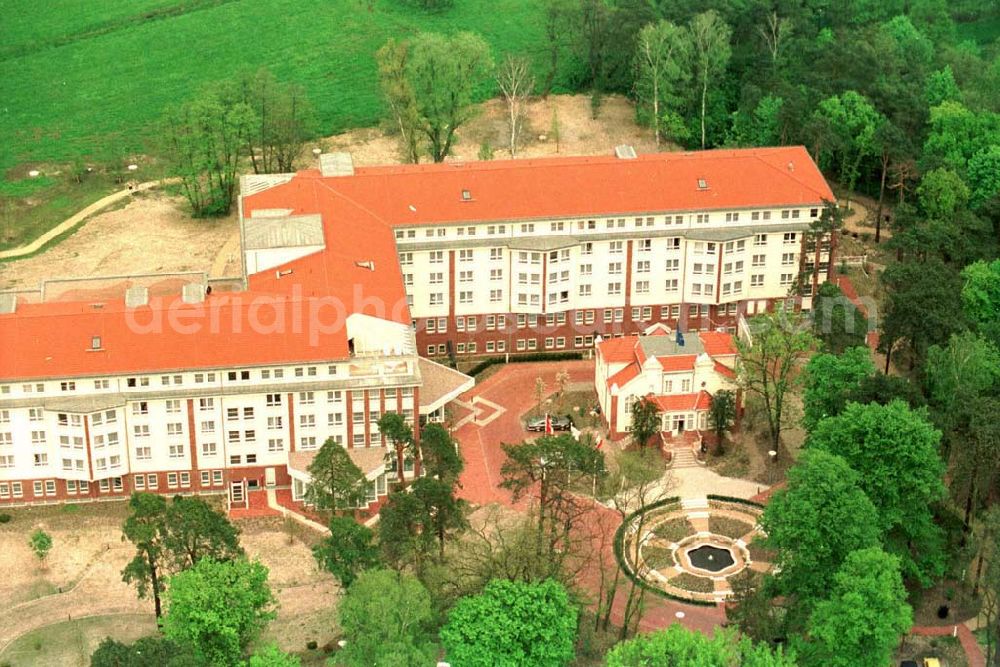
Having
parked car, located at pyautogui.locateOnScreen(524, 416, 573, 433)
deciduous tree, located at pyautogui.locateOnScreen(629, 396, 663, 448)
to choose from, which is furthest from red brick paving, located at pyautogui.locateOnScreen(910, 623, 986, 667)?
parked car, located at pyautogui.locateOnScreen(524, 416, 573, 433)

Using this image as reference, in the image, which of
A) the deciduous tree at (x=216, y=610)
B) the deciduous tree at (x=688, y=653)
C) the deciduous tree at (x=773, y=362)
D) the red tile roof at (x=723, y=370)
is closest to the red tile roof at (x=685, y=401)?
the red tile roof at (x=723, y=370)

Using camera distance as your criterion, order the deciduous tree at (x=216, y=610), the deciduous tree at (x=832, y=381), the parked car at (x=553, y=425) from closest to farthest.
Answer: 1. the deciduous tree at (x=216, y=610)
2. the deciduous tree at (x=832, y=381)
3. the parked car at (x=553, y=425)

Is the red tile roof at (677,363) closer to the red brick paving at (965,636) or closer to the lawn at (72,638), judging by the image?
the red brick paving at (965,636)

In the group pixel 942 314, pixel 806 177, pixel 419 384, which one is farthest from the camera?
pixel 806 177

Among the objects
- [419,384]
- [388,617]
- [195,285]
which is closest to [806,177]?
[419,384]

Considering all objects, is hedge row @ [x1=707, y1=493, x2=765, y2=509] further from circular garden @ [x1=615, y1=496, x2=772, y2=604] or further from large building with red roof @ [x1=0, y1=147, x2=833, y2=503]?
large building with red roof @ [x1=0, y1=147, x2=833, y2=503]

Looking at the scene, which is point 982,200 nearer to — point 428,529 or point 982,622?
point 982,622

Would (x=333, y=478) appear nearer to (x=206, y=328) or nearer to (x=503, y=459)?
(x=206, y=328)
